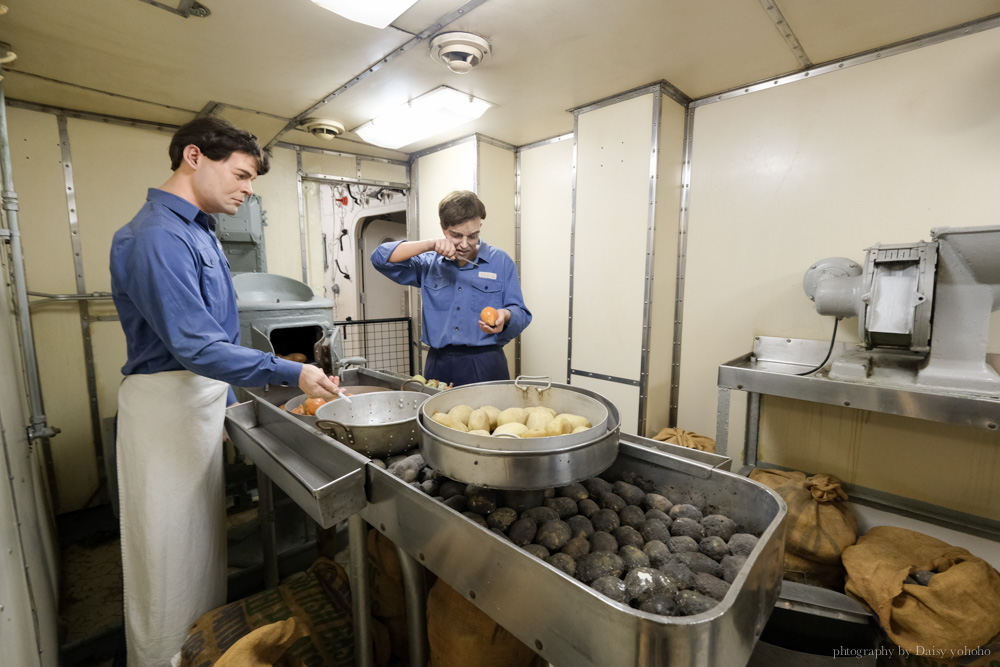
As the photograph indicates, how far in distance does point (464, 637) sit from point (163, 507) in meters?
1.10

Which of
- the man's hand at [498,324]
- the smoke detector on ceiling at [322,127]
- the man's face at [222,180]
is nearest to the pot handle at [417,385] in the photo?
the man's hand at [498,324]

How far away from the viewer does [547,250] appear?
12.2ft

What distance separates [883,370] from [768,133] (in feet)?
4.81

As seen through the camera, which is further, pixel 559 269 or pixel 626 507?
pixel 559 269

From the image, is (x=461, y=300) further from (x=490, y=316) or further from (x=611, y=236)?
(x=611, y=236)

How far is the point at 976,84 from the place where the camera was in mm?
1990

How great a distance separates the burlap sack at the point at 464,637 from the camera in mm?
1193

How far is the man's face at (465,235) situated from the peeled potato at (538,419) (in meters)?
1.27

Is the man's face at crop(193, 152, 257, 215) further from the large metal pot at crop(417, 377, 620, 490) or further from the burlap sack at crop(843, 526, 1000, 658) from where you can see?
the burlap sack at crop(843, 526, 1000, 658)

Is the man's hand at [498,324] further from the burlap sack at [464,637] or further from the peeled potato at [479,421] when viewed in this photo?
the burlap sack at [464,637]

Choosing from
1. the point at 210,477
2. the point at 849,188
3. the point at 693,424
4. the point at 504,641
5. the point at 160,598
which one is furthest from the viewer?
the point at 693,424

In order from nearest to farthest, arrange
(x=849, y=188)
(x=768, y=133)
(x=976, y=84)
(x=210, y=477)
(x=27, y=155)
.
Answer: (x=210, y=477) < (x=976, y=84) < (x=849, y=188) < (x=768, y=133) < (x=27, y=155)

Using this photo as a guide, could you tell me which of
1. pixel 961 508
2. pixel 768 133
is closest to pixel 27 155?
pixel 768 133

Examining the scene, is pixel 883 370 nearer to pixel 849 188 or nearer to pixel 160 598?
pixel 849 188
